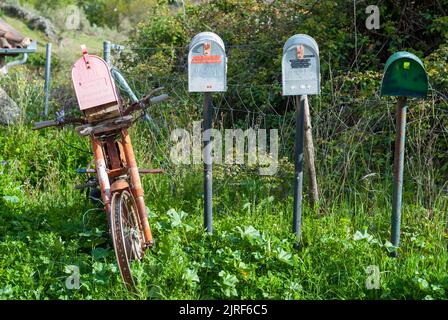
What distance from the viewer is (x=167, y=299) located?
154 inches

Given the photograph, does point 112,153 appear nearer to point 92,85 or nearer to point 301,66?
point 92,85

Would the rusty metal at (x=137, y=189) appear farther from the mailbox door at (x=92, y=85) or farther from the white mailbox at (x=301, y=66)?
the white mailbox at (x=301, y=66)

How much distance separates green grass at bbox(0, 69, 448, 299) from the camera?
403cm

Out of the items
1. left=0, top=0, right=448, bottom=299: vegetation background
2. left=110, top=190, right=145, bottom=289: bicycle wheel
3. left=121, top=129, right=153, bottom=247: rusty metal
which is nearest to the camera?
left=110, top=190, right=145, bottom=289: bicycle wheel

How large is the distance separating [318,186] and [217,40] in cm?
154

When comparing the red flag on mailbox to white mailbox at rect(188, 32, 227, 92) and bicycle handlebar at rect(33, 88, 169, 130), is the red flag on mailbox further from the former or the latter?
white mailbox at rect(188, 32, 227, 92)

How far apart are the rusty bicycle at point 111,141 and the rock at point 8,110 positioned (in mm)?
3120

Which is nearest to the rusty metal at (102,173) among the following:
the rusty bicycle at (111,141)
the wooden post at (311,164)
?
the rusty bicycle at (111,141)

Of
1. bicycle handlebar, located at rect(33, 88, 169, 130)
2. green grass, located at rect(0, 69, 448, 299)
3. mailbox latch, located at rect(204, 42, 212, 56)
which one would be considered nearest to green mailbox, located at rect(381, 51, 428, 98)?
green grass, located at rect(0, 69, 448, 299)

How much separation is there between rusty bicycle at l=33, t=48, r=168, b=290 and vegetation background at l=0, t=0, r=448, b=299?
215mm

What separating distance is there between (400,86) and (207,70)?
1311mm

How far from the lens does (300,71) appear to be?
4445 mm
